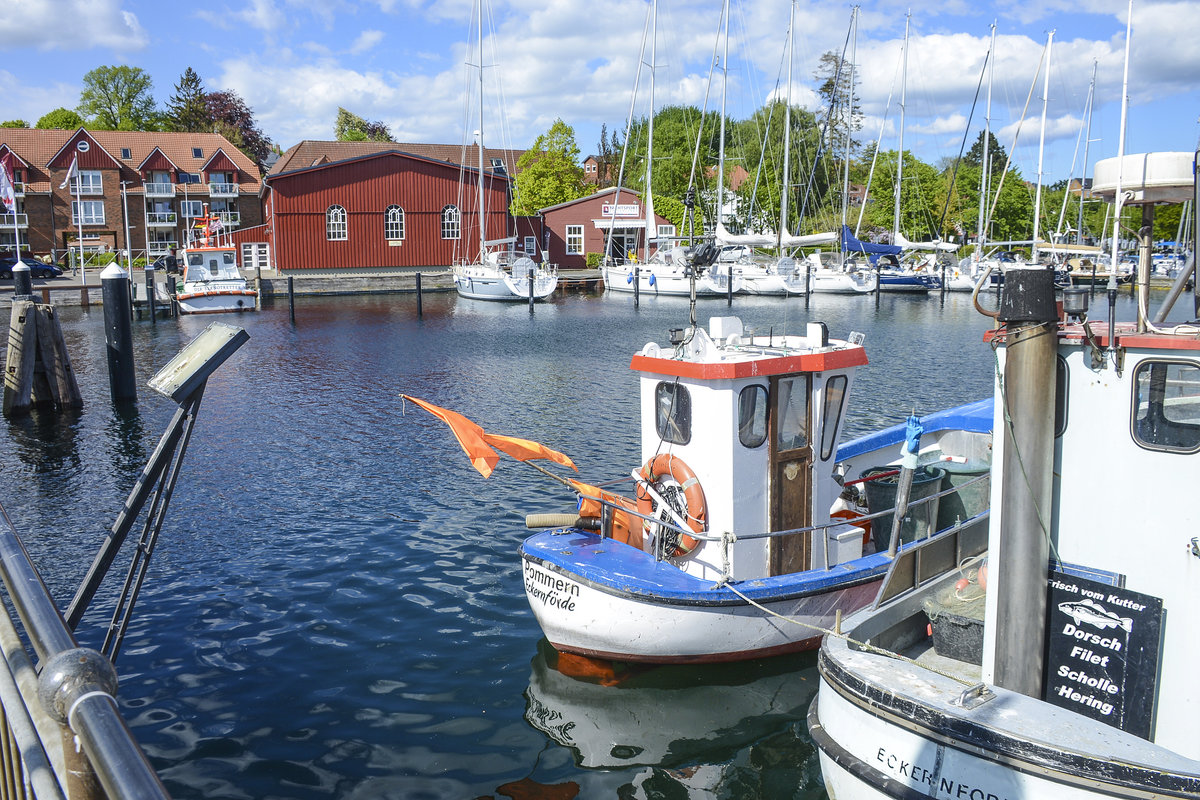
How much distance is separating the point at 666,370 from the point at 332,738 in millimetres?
4509

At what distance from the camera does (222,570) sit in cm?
1166

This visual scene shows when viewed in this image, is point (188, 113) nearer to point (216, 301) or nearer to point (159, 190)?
point (159, 190)

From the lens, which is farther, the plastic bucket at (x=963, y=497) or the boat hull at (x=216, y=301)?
the boat hull at (x=216, y=301)

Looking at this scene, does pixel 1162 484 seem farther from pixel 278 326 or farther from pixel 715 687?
pixel 278 326

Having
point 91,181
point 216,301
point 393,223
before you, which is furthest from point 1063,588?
point 91,181

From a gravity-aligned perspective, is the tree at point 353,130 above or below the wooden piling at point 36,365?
above

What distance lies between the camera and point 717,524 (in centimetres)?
887

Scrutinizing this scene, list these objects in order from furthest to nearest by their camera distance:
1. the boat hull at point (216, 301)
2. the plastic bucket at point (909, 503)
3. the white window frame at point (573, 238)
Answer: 1. the white window frame at point (573, 238)
2. the boat hull at point (216, 301)
3. the plastic bucket at point (909, 503)

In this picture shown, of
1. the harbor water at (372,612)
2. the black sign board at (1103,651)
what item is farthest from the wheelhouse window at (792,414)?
the black sign board at (1103,651)

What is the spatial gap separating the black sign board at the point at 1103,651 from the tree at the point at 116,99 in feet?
333

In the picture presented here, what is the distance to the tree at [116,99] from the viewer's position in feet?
299

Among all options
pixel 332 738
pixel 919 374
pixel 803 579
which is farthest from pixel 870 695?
pixel 919 374

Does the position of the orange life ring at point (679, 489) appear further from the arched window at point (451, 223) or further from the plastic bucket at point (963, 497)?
the arched window at point (451, 223)

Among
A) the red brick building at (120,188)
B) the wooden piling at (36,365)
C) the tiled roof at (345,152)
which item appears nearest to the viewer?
the wooden piling at (36,365)
